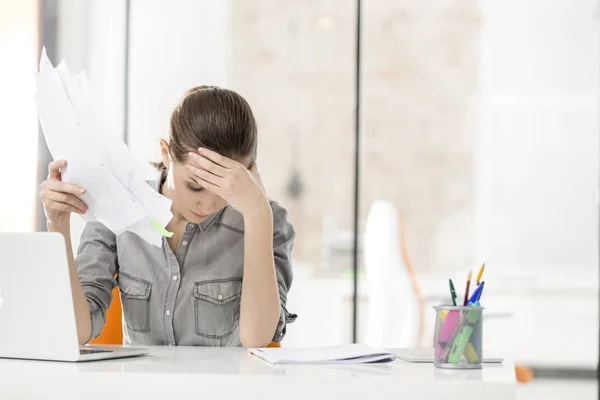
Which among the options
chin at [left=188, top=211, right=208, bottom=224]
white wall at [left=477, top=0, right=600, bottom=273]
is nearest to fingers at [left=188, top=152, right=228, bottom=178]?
chin at [left=188, top=211, right=208, bottom=224]

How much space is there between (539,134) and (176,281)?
252cm

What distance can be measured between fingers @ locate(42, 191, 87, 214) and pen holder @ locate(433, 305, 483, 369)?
62cm

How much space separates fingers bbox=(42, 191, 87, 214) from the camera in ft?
4.52

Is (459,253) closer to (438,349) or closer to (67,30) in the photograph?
(67,30)

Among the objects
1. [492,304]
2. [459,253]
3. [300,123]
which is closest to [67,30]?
[300,123]

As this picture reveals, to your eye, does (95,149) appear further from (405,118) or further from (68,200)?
(405,118)

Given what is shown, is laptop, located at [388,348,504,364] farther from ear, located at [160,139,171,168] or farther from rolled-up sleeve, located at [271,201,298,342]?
ear, located at [160,139,171,168]

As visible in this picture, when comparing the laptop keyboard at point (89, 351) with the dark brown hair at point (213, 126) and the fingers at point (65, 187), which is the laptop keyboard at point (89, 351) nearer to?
the fingers at point (65, 187)

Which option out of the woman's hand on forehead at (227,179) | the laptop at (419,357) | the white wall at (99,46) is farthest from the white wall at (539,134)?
the laptop at (419,357)

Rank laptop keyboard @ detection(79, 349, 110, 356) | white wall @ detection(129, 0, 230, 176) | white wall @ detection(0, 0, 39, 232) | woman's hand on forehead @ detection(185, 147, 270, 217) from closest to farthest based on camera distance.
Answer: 1. laptop keyboard @ detection(79, 349, 110, 356)
2. woman's hand on forehead @ detection(185, 147, 270, 217)
3. white wall @ detection(0, 0, 39, 232)
4. white wall @ detection(129, 0, 230, 176)

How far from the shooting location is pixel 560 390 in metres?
3.96

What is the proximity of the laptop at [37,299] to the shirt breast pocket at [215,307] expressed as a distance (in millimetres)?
533

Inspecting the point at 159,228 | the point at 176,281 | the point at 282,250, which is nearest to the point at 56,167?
the point at 159,228

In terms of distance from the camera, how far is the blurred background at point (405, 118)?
364cm
